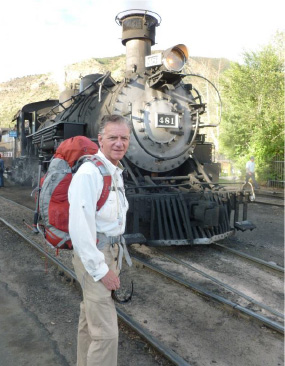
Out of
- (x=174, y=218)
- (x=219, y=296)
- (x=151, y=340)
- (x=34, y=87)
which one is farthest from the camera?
(x=34, y=87)

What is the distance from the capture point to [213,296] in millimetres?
3463

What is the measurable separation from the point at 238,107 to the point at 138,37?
1181 centimetres

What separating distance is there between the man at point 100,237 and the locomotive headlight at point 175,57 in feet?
11.8

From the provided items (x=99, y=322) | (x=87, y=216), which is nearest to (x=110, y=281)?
(x=99, y=322)

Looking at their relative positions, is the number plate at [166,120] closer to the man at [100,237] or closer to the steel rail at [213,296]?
the steel rail at [213,296]

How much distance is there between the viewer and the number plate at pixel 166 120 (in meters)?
5.50

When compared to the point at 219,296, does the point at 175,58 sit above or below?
above

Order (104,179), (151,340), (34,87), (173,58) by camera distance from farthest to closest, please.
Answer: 1. (34,87)
2. (173,58)
3. (151,340)
4. (104,179)

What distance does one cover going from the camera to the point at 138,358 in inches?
99.8

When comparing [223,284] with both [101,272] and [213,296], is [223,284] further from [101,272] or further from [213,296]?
[101,272]

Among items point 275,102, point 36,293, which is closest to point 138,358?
point 36,293

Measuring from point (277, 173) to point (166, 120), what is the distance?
10962mm

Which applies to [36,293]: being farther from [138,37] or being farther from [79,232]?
[138,37]

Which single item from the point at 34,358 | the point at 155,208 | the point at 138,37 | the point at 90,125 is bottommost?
the point at 34,358
